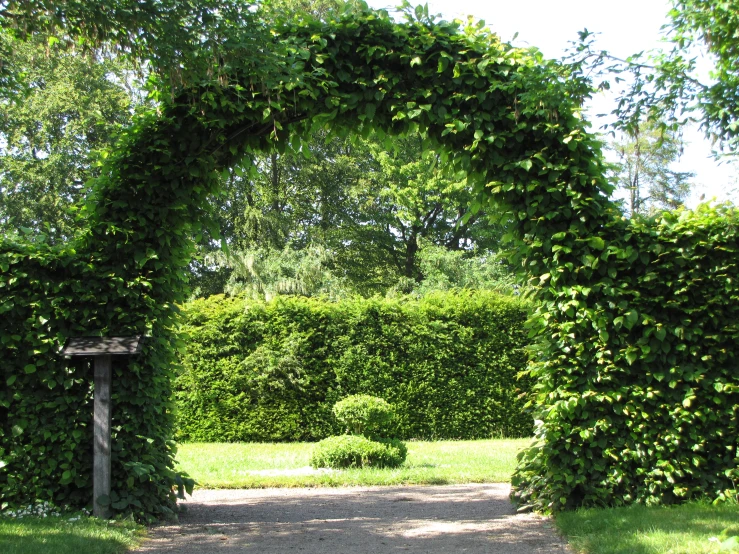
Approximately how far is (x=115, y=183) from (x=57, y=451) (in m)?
2.62

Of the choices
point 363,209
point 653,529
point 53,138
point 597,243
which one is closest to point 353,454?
point 597,243

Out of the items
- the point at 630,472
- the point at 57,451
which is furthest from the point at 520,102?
the point at 57,451

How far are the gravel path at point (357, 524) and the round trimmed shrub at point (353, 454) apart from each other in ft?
3.84

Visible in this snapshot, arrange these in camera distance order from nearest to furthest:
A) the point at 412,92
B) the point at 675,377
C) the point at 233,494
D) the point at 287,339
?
the point at 675,377 < the point at 412,92 < the point at 233,494 < the point at 287,339

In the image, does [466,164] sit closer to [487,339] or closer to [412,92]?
[412,92]

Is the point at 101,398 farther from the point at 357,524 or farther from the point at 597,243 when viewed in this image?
the point at 597,243

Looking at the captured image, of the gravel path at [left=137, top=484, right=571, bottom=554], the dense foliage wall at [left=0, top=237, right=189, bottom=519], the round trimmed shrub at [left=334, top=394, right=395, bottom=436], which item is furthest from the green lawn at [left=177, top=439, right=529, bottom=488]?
the dense foliage wall at [left=0, top=237, right=189, bottom=519]

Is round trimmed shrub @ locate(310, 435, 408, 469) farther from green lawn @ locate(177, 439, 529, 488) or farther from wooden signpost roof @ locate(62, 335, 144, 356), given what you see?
wooden signpost roof @ locate(62, 335, 144, 356)

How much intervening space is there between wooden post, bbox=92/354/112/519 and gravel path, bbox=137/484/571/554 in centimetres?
59

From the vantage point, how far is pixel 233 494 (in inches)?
339

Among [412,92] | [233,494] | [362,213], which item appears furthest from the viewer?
[362,213]

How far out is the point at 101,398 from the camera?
20.2 feet

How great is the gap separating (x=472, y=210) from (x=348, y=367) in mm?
7825

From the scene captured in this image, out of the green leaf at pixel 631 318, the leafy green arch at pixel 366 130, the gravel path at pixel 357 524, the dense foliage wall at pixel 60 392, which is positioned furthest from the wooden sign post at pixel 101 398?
the green leaf at pixel 631 318
